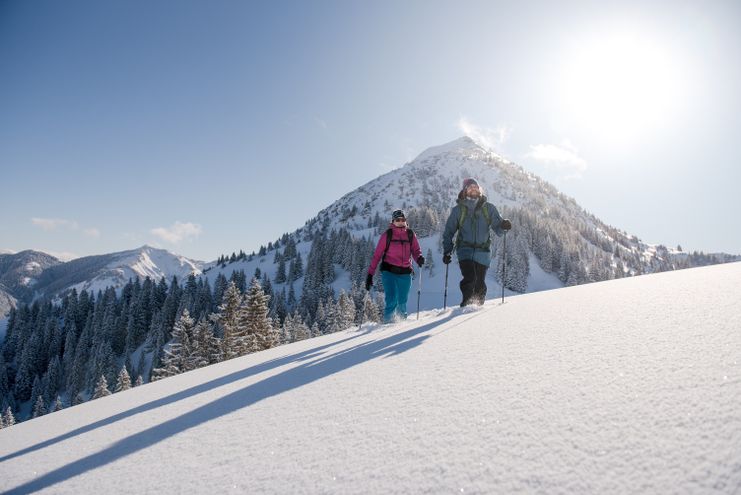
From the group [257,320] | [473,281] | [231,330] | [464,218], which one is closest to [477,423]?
[473,281]

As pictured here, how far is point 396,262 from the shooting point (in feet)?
23.6

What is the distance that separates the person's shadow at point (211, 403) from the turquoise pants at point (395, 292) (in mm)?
2629

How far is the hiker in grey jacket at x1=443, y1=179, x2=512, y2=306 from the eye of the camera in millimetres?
6641

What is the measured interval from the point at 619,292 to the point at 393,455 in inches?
141

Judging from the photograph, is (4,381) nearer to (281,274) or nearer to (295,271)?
(281,274)

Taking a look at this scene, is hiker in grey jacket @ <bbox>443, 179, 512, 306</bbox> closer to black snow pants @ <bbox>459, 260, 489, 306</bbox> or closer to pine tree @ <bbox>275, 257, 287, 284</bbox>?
black snow pants @ <bbox>459, 260, 489, 306</bbox>

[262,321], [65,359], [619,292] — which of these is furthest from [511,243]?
[65,359]

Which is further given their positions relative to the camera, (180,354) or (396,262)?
(180,354)

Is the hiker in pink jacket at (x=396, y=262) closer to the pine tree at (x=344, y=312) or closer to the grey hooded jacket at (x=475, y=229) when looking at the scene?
the grey hooded jacket at (x=475, y=229)

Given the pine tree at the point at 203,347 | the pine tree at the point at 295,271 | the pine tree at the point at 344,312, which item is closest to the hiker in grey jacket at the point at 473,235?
the pine tree at the point at 203,347

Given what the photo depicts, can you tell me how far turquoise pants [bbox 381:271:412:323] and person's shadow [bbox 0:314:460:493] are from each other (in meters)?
2.63

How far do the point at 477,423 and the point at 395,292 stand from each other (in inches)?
223

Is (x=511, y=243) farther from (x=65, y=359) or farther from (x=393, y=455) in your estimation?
(x=65, y=359)

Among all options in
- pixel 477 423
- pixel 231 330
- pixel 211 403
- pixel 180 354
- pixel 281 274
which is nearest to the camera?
pixel 477 423
